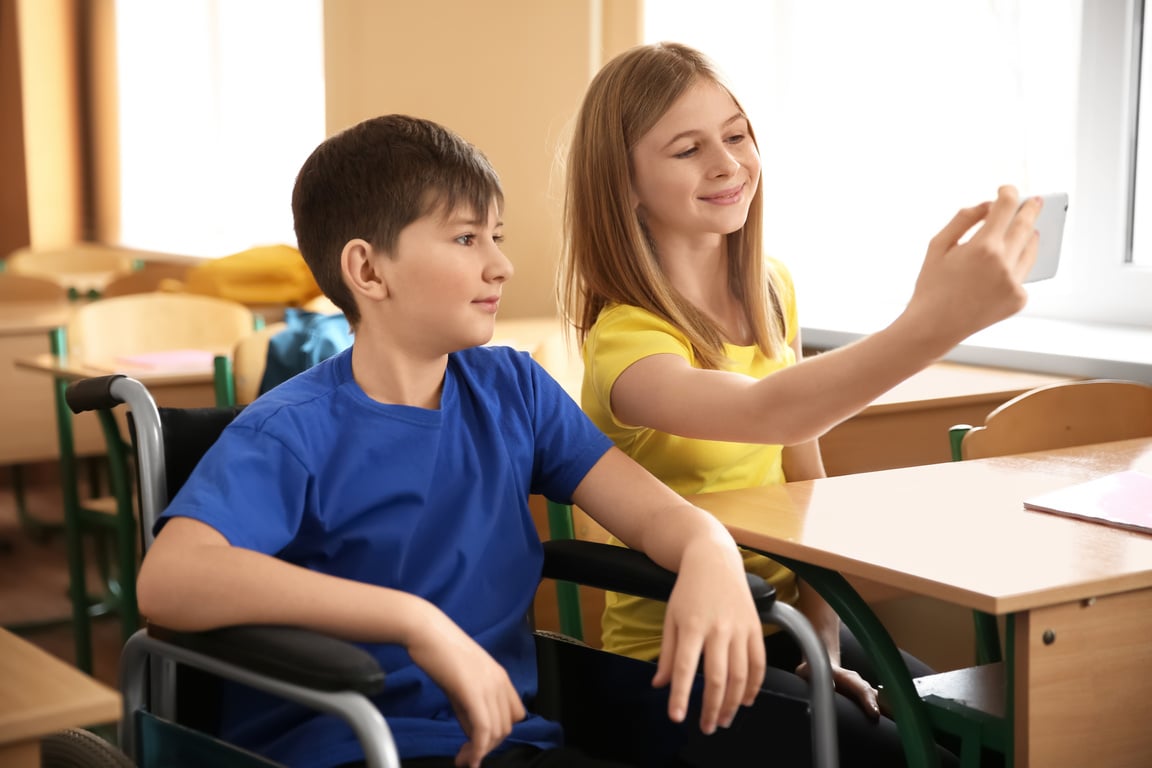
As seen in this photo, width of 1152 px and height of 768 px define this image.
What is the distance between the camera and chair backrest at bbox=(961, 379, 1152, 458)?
187 centimetres

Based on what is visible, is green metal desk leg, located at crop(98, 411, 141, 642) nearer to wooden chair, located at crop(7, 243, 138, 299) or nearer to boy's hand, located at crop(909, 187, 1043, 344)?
boy's hand, located at crop(909, 187, 1043, 344)

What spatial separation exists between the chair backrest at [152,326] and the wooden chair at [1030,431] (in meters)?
2.11

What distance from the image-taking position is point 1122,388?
79.2 inches

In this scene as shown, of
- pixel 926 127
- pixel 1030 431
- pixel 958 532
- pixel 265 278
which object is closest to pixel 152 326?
pixel 265 278

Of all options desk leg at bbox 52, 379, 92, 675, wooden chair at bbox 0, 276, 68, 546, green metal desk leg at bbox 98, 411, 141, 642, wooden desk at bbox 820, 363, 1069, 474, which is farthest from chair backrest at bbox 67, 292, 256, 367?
wooden desk at bbox 820, 363, 1069, 474

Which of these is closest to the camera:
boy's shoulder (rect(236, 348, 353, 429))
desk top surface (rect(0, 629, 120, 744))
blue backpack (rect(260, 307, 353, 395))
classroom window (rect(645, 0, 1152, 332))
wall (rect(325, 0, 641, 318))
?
desk top surface (rect(0, 629, 120, 744))

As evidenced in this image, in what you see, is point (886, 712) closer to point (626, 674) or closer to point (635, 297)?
point (626, 674)

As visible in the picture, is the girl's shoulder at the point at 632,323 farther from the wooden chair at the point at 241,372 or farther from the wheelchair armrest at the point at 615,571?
the wooden chair at the point at 241,372

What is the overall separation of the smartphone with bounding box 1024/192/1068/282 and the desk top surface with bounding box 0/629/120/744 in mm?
948

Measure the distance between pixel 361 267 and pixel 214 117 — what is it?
17.2 ft

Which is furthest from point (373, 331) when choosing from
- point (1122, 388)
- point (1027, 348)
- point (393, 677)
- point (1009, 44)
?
point (1009, 44)

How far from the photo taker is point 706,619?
115 centimetres

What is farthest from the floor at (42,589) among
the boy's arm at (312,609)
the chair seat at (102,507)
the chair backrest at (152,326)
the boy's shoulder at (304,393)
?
the boy's arm at (312,609)

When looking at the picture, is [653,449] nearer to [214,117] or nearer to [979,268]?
[979,268]
